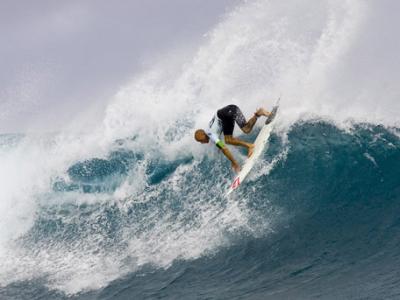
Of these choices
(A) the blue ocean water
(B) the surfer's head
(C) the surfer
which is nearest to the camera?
(A) the blue ocean water

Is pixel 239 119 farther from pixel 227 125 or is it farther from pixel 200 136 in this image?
pixel 200 136

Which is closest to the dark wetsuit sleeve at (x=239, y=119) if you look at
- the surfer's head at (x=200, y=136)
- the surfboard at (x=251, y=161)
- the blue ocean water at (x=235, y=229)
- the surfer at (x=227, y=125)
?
the surfer at (x=227, y=125)

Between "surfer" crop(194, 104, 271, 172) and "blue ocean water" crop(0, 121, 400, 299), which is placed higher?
"surfer" crop(194, 104, 271, 172)

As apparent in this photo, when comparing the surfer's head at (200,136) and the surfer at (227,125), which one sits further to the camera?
the surfer at (227,125)

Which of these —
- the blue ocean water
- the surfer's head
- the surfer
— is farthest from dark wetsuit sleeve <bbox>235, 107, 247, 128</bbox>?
the blue ocean water

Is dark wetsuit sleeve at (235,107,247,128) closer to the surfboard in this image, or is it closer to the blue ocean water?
the surfboard

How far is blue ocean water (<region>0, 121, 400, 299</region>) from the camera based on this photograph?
857cm

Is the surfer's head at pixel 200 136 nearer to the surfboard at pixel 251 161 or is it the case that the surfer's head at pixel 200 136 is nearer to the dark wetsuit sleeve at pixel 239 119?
the dark wetsuit sleeve at pixel 239 119

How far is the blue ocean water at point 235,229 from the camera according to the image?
8570 mm

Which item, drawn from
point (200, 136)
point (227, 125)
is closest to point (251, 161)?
point (227, 125)

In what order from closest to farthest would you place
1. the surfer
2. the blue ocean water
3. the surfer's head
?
the blue ocean water, the surfer's head, the surfer

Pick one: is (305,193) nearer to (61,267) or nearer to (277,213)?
(277,213)

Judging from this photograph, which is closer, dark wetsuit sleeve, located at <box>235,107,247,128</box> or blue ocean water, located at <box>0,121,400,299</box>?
blue ocean water, located at <box>0,121,400,299</box>

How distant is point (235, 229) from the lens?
1017 centimetres
